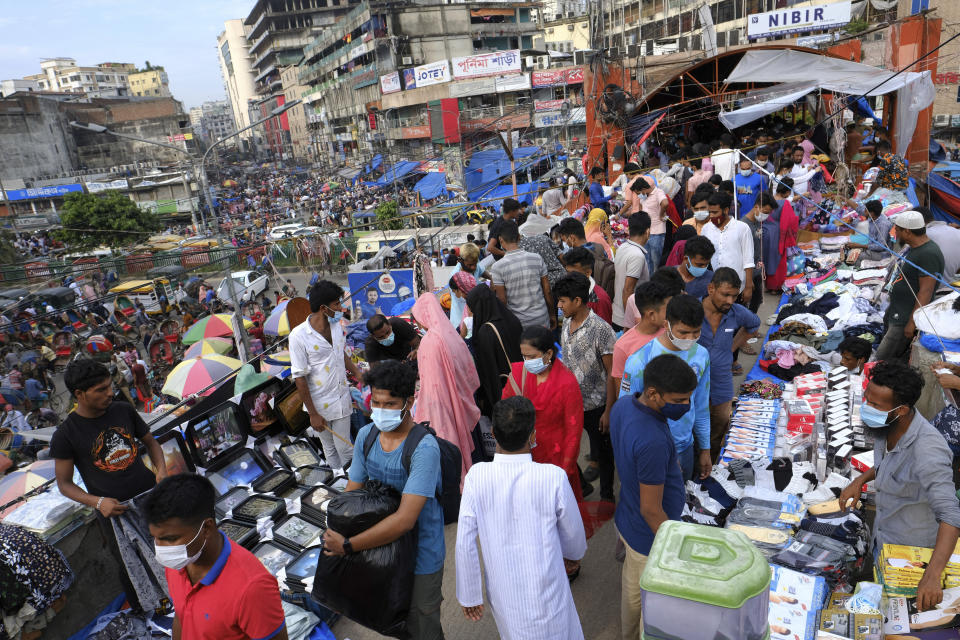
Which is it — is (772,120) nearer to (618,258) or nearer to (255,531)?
(618,258)

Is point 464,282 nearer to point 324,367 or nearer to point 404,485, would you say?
point 324,367

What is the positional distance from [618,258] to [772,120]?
13.9 m

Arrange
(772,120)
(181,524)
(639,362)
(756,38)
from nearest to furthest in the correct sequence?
(181,524), (639,362), (772,120), (756,38)

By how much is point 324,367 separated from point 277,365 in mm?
1707

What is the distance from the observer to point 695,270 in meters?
4.48

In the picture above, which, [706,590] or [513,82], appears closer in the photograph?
[706,590]

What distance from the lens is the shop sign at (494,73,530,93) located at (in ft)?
124

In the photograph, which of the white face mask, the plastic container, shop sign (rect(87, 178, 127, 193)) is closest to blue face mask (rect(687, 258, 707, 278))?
the plastic container

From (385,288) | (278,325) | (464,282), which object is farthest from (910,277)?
(278,325)

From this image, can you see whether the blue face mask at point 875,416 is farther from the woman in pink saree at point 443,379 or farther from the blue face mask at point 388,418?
the woman in pink saree at point 443,379

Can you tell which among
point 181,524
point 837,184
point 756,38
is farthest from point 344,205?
point 181,524

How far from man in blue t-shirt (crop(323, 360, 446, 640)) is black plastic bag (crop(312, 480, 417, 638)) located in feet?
0.13

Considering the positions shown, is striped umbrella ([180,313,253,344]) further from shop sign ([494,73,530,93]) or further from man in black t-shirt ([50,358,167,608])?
shop sign ([494,73,530,93])

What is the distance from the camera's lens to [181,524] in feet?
6.30
